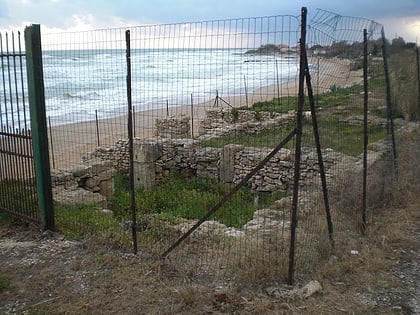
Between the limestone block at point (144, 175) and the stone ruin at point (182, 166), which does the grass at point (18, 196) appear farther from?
the limestone block at point (144, 175)

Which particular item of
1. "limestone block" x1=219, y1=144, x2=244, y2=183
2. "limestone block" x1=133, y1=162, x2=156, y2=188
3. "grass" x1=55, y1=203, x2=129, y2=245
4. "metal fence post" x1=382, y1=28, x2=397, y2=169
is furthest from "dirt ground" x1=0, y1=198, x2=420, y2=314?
"limestone block" x1=219, y1=144, x2=244, y2=183

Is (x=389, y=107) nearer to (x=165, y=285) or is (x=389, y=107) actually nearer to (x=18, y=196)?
(x=165, y=285)

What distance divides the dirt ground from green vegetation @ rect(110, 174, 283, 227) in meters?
2.52

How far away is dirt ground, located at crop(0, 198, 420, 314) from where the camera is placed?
4426mm

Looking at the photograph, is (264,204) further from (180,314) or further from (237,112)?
(237,112)

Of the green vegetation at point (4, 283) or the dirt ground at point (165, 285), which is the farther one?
the green vegetation at point (4, 283)

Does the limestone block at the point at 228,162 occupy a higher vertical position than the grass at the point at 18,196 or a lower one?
lower

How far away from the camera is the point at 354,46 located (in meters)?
6.41

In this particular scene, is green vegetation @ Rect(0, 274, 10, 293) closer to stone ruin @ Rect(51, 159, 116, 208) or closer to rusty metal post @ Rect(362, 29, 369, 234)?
stone ruin @ Rect(51, 159, 116, 208)

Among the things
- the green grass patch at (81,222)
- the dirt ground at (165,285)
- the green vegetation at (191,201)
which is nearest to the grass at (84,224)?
the green grass patch at (81,222)

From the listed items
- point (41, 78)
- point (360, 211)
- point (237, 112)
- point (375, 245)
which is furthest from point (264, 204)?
point (237, 112)

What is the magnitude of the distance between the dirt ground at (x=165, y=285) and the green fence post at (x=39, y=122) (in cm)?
50

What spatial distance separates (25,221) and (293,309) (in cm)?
448

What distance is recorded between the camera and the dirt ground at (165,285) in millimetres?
4426
